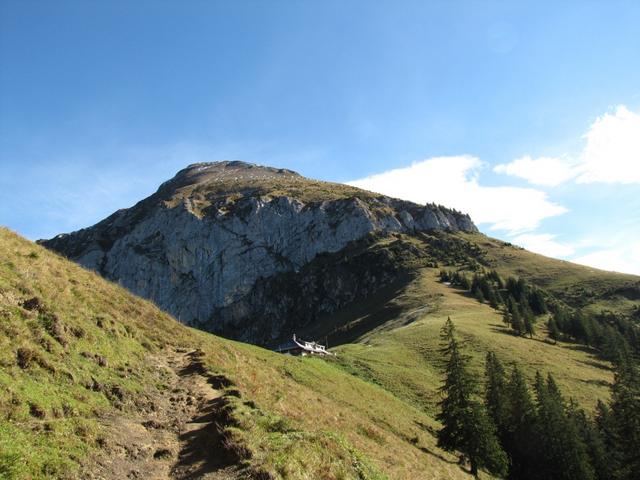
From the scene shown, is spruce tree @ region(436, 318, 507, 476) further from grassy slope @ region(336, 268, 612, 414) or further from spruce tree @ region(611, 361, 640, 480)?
grassy slope @ region(336, 268, 612, 414)

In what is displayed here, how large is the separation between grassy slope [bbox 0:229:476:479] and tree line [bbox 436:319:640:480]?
5.72 meters

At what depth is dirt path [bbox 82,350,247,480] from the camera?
12271 mm

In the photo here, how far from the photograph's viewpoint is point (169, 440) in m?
14.8

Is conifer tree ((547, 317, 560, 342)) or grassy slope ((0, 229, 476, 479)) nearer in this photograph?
grassy slope ((0, 229, 476, 479))

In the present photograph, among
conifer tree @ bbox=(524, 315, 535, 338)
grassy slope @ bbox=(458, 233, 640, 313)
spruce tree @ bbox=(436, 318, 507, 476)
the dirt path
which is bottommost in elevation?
spruce tree @ bbox=(436, 318, 507, 476)

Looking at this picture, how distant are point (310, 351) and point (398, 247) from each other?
11950cm

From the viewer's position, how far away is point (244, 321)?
636 feet

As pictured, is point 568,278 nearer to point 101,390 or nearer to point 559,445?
point 559,445

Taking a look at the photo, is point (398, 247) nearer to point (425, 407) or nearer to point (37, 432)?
point (425, 407)

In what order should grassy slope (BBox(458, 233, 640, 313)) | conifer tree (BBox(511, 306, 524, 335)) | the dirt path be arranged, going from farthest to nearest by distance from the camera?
grassy slope (BBox(458, 233, 640, 313))
conifer tree (BBox(511, 306, 524, 335))
the dirt path

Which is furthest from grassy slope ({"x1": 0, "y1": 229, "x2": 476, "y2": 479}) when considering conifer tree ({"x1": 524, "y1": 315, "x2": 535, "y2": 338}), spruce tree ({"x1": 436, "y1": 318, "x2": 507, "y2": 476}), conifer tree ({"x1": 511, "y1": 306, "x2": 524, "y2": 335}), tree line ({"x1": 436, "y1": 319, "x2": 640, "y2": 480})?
conifer tree ({"x1": 524, "y1": 315, "x2": 535, "y2": 338})

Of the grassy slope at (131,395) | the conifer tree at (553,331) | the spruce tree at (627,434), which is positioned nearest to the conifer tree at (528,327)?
the conifer tree at (553,331)

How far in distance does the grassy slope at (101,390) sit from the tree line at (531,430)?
572cm

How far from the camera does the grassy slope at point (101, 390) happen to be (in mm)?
11516
